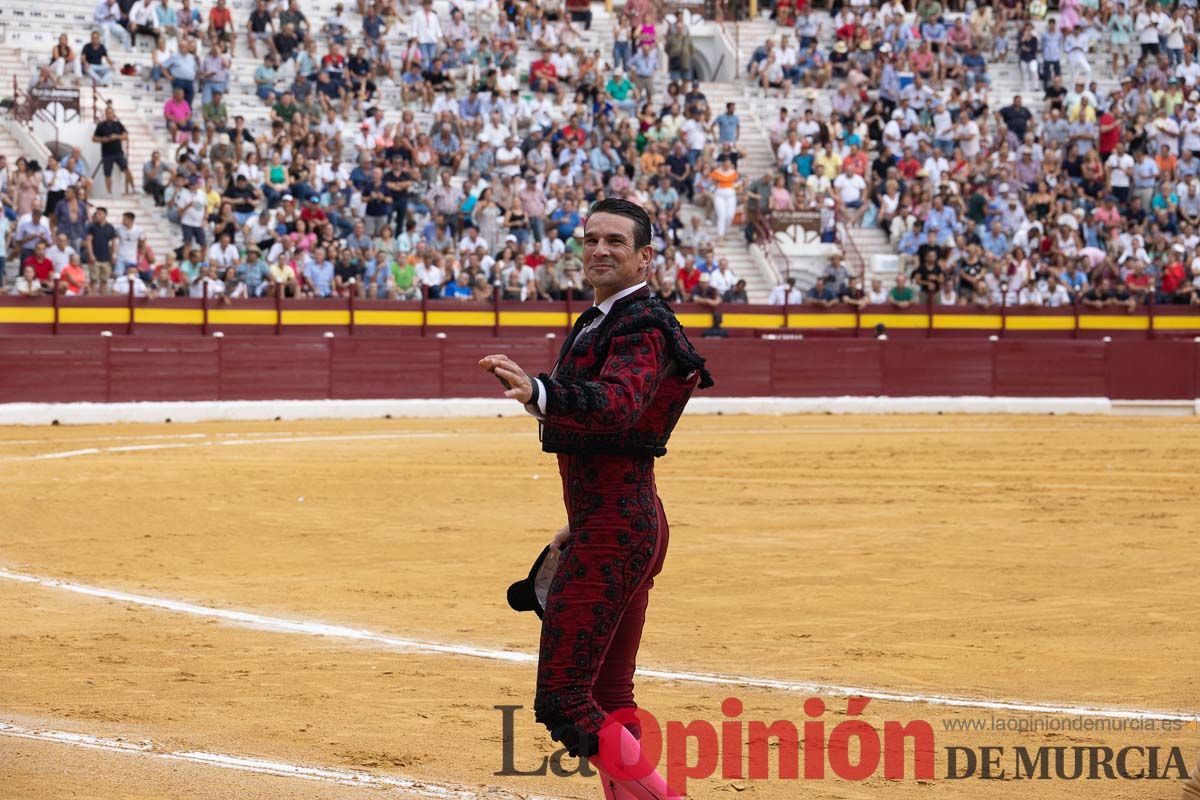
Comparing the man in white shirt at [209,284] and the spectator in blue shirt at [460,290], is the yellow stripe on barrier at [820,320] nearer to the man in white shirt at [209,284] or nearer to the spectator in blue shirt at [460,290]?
the spectator in blue shirt at [460,290]

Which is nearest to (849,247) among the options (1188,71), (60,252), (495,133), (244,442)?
(495,133)


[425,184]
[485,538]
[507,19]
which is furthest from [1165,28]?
[485,538]

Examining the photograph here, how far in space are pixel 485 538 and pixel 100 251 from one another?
1150cm

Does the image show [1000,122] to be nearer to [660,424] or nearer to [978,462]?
[978,462]

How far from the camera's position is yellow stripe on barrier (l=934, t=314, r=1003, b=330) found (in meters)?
26.5

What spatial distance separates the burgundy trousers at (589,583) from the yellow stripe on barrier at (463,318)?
1968 cm

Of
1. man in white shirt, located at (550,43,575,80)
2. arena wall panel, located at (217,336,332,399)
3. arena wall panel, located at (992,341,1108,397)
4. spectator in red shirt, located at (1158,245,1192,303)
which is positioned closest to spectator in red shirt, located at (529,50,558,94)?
man in white shirt, located at (550,43,575,80)

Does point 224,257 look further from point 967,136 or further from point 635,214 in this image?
point 635,214

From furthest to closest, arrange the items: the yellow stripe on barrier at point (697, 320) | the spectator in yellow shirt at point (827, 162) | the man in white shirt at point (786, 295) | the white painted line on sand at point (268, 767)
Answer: the spectator in yellow shirt at point (827, 162) < the man in white shirt at point (786, 295) < the yellow stripe on barrier at point (697, 320) < the white painted line on sand at point (268, 767)

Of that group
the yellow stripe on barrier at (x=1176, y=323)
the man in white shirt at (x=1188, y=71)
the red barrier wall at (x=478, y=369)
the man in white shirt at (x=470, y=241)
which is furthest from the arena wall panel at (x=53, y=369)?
the man in white shirt at (x=1188, y=71)

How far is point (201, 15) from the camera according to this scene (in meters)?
25.6

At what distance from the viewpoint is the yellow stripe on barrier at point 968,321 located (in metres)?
26.5

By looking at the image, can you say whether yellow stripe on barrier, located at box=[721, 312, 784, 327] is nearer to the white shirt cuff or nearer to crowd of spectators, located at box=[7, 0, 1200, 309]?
crowd of spectators, located at box=[7, 0, 1200, 309]

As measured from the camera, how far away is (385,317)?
23.4 m
